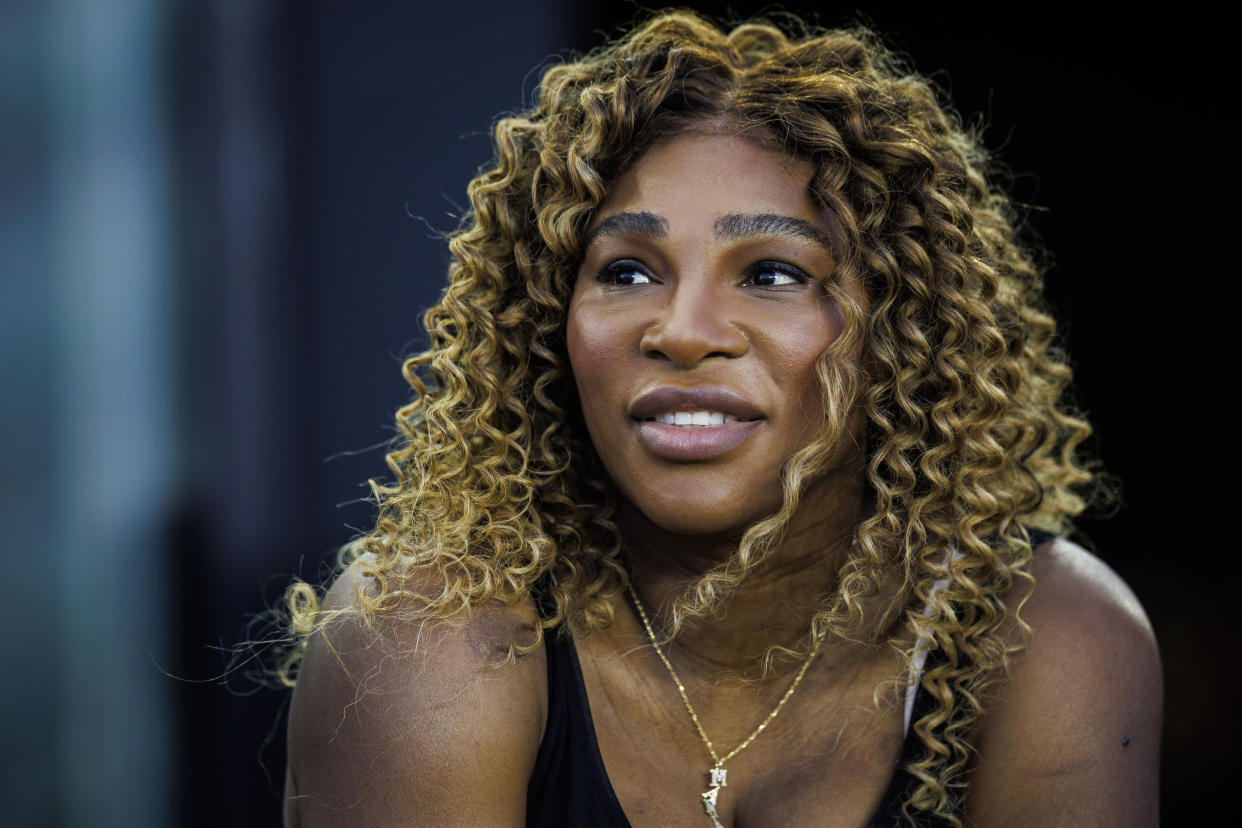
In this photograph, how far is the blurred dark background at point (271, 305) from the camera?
322cm

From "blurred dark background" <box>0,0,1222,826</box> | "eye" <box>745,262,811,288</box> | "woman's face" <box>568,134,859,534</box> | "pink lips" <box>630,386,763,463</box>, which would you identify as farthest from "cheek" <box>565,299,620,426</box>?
"blurred dark background" <box>0,0,1222,826</box>

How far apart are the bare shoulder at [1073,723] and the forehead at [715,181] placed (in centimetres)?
85

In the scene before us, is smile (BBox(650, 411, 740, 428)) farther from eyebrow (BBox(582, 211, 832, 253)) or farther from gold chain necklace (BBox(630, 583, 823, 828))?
gold chain necklace (BBox(630, 583, 823, 828))

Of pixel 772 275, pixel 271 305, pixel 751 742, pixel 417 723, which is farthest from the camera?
pixel 271 305

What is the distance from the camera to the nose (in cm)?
201

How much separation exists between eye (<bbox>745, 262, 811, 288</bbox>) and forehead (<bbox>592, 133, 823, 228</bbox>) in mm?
95

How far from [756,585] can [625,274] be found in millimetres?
619

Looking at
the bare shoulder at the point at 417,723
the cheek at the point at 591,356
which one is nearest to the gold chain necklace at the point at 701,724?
the bare shoulder at the point at 417,723

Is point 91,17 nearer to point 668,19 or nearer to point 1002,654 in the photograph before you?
point 668,19

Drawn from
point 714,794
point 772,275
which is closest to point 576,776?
point 714,794

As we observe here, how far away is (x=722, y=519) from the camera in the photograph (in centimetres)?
206

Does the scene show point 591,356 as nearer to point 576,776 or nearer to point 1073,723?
point 576,776

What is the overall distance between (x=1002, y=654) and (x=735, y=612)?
48cm

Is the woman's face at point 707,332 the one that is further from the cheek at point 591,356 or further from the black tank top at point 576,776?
the black tank top at point 576,776
